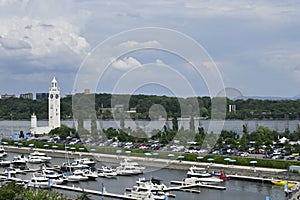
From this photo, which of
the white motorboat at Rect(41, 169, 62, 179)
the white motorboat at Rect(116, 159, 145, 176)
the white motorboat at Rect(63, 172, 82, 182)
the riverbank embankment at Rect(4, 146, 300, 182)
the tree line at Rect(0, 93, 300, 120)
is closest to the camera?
the riverbank embankment at Rect(4, 146, 300, 182)

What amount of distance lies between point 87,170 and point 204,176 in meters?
3.58

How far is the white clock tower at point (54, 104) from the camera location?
2819cm

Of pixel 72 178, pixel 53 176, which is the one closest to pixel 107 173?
pixel 72 178

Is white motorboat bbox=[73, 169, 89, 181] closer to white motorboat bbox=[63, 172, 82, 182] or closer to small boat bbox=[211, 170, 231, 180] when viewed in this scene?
white motorboat bbox=[63, 172, 82, 182]

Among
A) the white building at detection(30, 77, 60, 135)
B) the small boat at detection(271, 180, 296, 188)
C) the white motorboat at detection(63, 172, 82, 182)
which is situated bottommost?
the small boat at detection(271, 180, 296, 188)

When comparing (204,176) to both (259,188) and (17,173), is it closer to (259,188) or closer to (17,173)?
(259,188)

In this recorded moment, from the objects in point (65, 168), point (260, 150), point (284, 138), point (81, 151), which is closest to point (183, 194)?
point (65, 168)

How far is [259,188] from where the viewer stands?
1370 centimetres

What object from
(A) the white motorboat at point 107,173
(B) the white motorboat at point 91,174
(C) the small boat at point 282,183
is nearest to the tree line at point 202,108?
(A) the white motorboat at point 107,173

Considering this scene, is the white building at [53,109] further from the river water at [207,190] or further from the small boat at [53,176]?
the small boat at [53,176]

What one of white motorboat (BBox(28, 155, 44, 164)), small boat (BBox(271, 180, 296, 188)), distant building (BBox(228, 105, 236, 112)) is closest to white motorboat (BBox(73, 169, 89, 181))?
white motorboat (BBox(28, 155, 44, 164))

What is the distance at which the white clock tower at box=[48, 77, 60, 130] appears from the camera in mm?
28188

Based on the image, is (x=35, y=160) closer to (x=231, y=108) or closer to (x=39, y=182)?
(x=39, y=182)

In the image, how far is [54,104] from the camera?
28.2 meters
